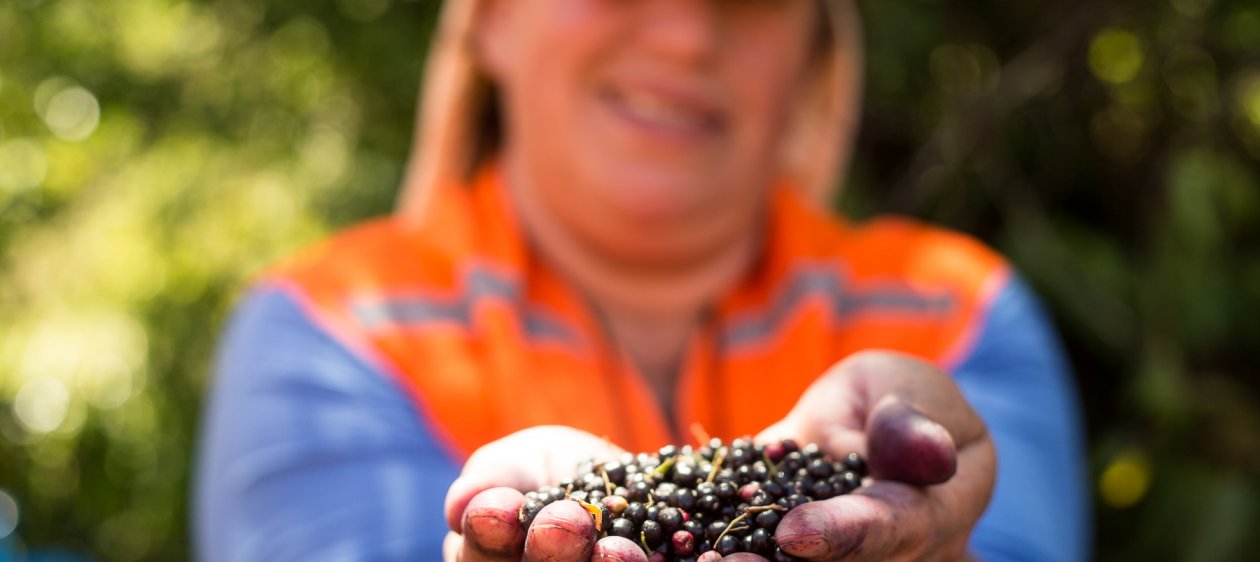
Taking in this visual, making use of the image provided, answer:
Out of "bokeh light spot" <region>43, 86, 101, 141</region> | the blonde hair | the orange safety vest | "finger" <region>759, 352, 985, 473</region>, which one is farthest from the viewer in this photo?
"bokeh light spot" <region>43, 86, 101, 141</region>

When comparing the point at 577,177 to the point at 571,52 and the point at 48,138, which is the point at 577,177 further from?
the point at 48,138

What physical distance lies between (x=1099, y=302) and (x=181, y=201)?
200 centimetres

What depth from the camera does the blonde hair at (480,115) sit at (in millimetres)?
1866

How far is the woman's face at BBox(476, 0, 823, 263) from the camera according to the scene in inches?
64.1

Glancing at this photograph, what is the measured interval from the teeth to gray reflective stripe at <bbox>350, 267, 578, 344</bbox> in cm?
31


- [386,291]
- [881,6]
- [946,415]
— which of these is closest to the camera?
[946,415]

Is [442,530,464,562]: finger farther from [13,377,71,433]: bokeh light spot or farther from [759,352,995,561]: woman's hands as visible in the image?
[13,377,71,433]: bokeh light spot

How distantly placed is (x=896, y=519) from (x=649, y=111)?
92 centimetres

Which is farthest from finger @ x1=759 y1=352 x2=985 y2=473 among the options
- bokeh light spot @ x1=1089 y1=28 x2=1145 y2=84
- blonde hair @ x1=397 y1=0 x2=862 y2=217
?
bokeh light spot @ x1=1089 y1=28 x2=1145 y2=84

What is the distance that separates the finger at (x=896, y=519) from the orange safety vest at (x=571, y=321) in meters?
0.56

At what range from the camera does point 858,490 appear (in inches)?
36.4

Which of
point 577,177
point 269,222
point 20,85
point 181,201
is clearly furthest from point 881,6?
point 20,85

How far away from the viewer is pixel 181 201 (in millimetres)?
2525

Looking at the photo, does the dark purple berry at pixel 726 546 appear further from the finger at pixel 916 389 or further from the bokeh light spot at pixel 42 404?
the bokeh light spot at pixel 42 404
